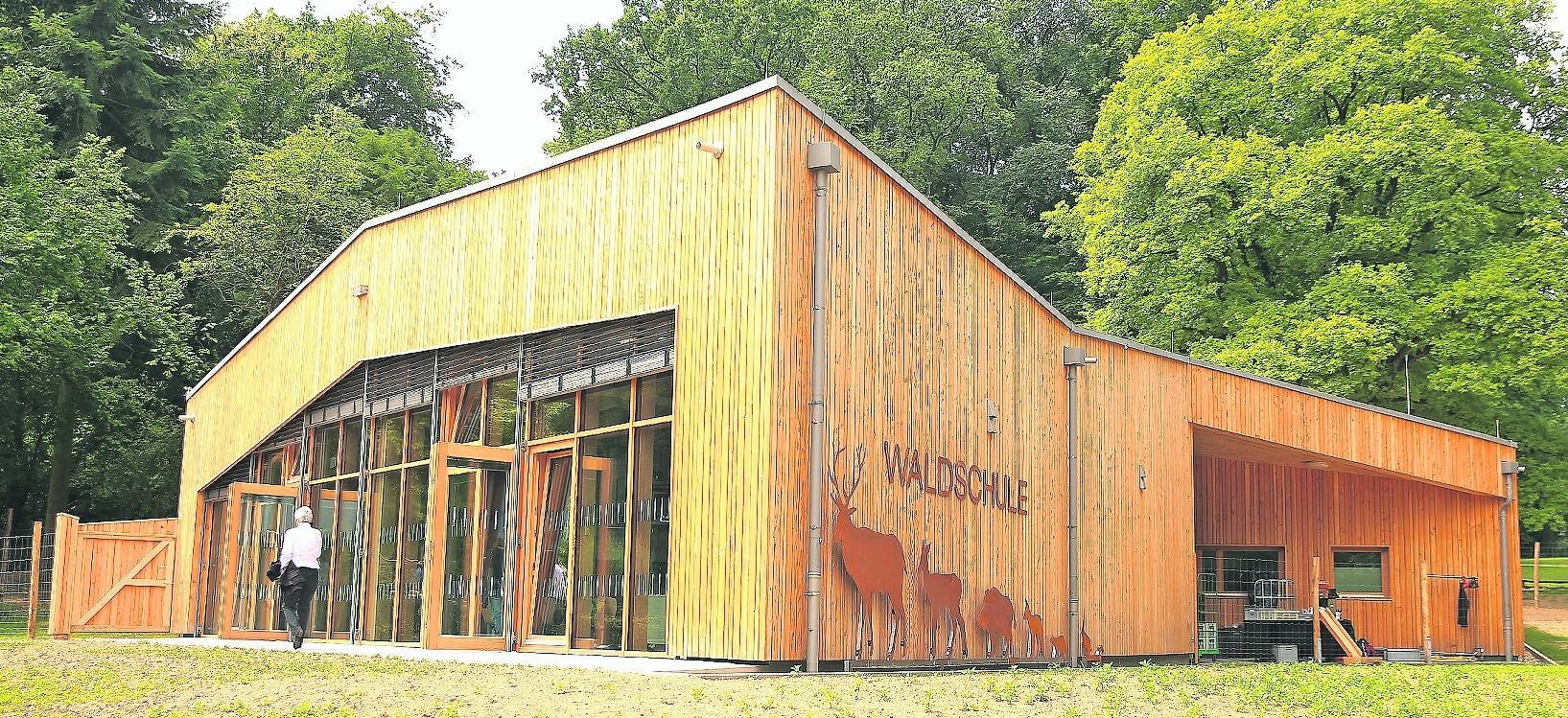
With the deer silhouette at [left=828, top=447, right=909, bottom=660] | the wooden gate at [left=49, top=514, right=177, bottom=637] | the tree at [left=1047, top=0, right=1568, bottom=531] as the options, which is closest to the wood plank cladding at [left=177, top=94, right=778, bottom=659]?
the deer silhouette at [left=828, top=447, right=909, bottom=660]

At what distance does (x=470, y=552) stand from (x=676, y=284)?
3851mm

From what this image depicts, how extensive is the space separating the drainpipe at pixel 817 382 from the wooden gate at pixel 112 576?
11.3 metres

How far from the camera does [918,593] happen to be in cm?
1197

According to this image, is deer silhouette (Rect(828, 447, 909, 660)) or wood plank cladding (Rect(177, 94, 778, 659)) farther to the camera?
deer silhouette (Rect(828, 447, 909, 660))

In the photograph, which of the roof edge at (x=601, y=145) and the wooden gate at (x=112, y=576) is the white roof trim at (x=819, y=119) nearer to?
the roof edge at (x=601, y=145)

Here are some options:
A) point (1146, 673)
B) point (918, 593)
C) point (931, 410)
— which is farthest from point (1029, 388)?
point (1146, 673)

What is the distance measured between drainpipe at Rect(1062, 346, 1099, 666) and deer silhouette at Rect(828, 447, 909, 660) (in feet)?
11.7

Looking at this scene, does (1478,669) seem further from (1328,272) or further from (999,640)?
(1328,272)

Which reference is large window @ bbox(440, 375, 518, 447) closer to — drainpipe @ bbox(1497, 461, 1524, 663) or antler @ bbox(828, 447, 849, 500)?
antler @ bbox(828, 447, 849, 500)

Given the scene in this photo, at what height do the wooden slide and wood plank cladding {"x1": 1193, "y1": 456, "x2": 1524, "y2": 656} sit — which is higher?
wood plank cladding {"x1": 1193, "y1": 456, "x2": 1524, "y2": 656}

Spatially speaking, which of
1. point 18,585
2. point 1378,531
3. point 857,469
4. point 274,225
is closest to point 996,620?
point 857,469

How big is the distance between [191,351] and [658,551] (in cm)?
2276

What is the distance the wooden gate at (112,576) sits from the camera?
17734mm

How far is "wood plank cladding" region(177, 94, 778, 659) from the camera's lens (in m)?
10.6
